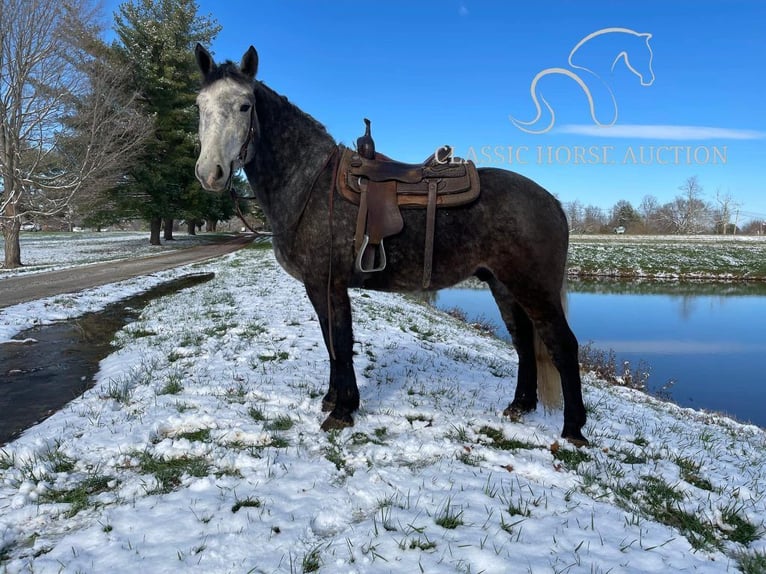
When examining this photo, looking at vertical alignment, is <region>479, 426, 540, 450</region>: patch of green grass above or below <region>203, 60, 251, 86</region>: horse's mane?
below

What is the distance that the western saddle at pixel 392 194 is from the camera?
3.76 metres

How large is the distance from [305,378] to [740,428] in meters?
6.23

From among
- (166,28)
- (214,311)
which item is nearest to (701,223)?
(166,28)

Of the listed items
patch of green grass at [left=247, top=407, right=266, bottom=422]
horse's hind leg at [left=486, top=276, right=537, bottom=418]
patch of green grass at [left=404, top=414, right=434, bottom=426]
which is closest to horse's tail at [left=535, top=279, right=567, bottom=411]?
horse's hind leg at [left=486, top=276, right=537, bottom=418]

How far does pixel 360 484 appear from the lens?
2.89 metres

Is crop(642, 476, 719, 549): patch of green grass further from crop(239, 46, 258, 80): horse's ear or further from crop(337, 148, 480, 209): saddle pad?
crop(239, 46, 258, 80): horse's ear

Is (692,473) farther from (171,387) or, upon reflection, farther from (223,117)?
(171,387)

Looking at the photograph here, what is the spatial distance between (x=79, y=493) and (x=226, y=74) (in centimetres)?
319

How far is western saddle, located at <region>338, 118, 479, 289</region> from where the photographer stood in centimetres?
376

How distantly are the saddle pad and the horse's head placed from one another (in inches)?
34.6

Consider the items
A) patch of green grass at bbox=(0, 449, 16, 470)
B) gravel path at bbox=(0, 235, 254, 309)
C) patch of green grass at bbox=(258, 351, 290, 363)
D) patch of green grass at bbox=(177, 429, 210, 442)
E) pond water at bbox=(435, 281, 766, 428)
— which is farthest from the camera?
gravel path at bbox=(0, 235, 254, 309)

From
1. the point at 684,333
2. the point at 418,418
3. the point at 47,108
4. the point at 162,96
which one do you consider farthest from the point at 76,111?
the point at 684,333

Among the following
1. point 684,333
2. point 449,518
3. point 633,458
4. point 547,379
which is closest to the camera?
point 449,518

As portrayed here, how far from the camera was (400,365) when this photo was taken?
593 cm
